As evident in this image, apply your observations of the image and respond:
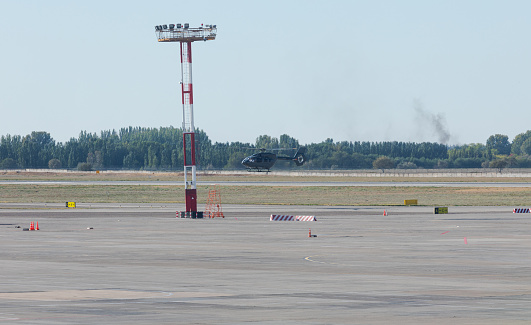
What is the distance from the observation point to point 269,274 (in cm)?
2886

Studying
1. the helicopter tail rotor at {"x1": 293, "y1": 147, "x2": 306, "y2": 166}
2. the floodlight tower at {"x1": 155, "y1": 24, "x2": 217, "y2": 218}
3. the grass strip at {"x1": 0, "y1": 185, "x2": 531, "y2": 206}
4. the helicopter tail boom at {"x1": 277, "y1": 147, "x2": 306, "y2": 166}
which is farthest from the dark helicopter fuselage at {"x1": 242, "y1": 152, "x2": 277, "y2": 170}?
the floodlight tower at {"x1": 155, "y1": 24, "x2": 217, "y2": 218}

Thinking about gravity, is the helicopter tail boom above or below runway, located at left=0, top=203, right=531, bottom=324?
above

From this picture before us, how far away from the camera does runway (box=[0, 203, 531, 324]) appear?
64.8ft

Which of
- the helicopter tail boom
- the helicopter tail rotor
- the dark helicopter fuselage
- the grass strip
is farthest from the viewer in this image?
the helicopter tail rotor

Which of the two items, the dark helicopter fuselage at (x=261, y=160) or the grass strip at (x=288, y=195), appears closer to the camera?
the grass strip at (x=288, y=195)

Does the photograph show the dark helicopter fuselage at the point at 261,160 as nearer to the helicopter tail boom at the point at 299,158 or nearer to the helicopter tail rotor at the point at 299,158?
the helicopter tail boom at the point at 299,158

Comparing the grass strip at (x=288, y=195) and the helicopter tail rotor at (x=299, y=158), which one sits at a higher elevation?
the helicopter tail rotor at (x=299, y=158)

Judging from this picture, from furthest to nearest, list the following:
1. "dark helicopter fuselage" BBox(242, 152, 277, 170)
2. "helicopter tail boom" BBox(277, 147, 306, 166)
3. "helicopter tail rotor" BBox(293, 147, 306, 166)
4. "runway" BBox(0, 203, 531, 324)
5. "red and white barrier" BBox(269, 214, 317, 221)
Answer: "helicopter tail rotor" BBox(293, 147, 306, 166)
"helicopter tail boom" BBox(277, 147, 306, 166)
"dark helicopter fuselage" BBox(242, 152, 277, 170)
"red and white barrier" BBox(269, 214, 317, 221)
"runway" BBox(0, 203, 531, 324)

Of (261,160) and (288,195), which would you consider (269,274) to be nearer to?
(288,195)

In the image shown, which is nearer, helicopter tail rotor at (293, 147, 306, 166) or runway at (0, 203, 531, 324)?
runway at (0, 203, 531, 324)

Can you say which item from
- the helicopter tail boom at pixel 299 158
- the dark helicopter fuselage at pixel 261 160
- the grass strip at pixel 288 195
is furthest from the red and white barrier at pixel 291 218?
the helicopter tail boom at pixel 299 158

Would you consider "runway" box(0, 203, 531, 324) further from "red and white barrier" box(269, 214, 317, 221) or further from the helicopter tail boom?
the helicopter tail boom

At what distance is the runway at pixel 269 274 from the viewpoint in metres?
19.8

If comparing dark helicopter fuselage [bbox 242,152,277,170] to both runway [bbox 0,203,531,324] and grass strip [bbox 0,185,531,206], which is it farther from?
runway [bbox 0,203,531,324]
